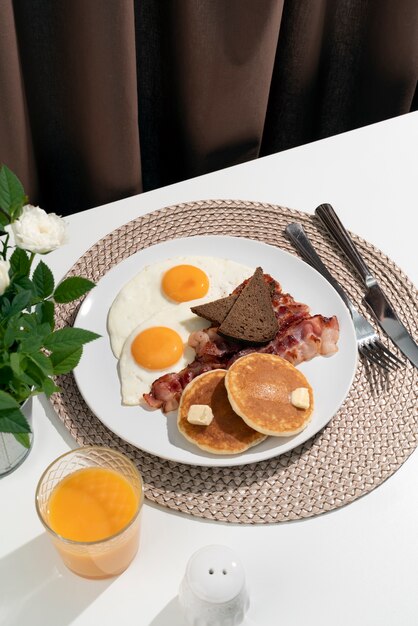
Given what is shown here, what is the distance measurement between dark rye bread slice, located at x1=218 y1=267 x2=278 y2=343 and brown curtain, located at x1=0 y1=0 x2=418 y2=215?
70 cm

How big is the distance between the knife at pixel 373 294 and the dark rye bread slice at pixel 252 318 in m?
0.22

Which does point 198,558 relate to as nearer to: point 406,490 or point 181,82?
point 406,490

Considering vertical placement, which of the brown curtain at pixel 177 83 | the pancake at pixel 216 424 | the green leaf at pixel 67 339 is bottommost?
the pancake at pixel 216 424

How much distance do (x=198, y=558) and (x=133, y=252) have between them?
2.32ft

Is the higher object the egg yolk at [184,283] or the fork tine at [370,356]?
the egg yolk at [184,283]

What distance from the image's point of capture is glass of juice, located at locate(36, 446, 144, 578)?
892mm

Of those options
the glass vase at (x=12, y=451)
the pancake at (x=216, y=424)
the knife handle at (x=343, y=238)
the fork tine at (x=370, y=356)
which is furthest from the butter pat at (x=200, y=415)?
the knife handle at (x=343, y=238)

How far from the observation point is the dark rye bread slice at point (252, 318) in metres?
1.18

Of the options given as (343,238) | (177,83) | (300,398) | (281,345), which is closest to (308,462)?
(300,398)

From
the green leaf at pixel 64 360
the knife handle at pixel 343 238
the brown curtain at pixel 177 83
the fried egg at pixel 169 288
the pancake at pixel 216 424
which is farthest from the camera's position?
the brown curtain at pixel 177 83

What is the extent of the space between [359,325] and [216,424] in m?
0.37

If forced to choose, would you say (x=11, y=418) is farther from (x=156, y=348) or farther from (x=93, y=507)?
(x=156, y=348)

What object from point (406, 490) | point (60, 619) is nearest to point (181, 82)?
point (406, 490)

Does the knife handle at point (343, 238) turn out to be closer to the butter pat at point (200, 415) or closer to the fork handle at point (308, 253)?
the fork handle at point (308, 253)
